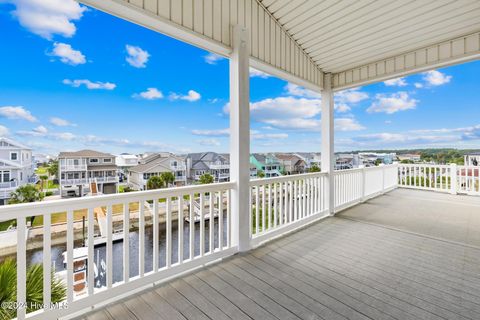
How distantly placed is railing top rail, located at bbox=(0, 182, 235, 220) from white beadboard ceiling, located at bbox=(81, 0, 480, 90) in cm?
157

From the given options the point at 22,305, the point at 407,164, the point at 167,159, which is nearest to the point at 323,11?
the point at 167,159

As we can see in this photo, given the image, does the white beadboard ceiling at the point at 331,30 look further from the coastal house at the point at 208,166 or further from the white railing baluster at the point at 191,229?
the white railing baluster at the point at 191,229

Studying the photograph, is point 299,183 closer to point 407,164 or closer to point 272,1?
point 272,1

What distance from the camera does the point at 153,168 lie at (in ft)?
6.88

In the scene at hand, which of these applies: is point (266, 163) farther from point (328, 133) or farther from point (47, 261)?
Answer: point (47, 261)

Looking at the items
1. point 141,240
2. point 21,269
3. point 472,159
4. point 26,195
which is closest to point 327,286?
point 141,240

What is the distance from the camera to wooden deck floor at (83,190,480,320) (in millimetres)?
1776

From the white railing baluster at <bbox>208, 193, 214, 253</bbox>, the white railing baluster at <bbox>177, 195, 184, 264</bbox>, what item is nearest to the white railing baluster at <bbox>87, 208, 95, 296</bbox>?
the white railing baluster at <bbox>177, 195, 184, 264</bbox>

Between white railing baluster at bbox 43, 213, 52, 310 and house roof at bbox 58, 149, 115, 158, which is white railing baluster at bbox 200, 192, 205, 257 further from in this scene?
white railing baluster at bbox 43, 213, 52, 310

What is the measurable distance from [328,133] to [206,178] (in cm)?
275

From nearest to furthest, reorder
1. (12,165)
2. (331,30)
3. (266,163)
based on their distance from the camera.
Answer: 1. (12,165)
2. (266,163)
3. (331,30)

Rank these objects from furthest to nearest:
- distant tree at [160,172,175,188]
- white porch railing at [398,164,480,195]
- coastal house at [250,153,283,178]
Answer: white porch railing at [398,164,480,195] < coastal house at [250,153,283,178] < distant tree at [160,172,175,188]

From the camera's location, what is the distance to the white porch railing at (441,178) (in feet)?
20.5

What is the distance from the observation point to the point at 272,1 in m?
3.02
